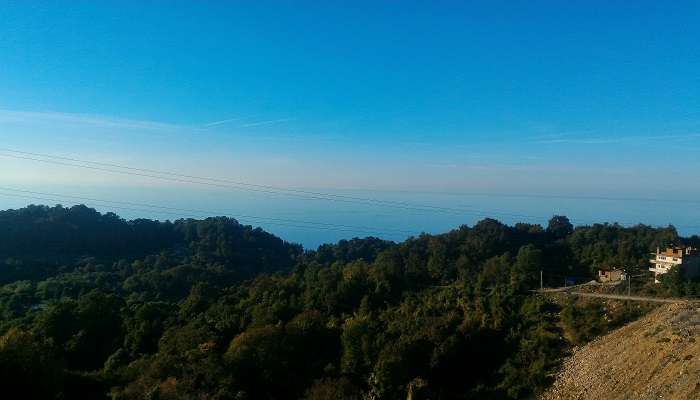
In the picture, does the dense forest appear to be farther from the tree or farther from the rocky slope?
the rocky slope

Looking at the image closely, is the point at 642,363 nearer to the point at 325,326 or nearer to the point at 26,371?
the point at 325,326

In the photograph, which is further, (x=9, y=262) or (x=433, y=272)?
(x=9, y=262)

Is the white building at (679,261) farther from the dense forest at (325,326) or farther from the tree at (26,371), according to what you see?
the tree at (26,371)

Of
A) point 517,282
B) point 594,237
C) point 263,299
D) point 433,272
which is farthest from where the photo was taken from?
point 594,237

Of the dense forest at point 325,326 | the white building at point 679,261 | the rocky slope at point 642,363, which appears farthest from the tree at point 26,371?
the white building at point 679,261

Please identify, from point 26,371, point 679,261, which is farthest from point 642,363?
point 26,371

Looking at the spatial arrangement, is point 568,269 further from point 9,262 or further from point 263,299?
point 9,262

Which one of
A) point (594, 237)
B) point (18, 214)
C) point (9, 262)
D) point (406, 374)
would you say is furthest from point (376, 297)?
point (18, 214)

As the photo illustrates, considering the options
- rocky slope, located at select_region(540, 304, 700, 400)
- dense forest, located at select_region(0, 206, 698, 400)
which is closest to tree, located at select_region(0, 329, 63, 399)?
dense forest, located at select_region(0, 206, 698, 400)
